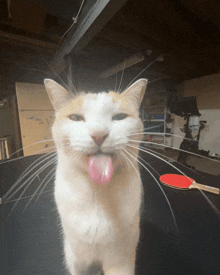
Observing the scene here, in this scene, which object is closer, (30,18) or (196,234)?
(30,18)

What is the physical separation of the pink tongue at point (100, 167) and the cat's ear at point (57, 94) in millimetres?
189

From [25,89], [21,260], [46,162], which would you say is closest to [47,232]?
[21,260]

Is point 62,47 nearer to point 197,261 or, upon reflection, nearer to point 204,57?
point 204,57

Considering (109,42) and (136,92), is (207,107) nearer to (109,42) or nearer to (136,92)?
(136,92)

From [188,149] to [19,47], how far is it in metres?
0.66

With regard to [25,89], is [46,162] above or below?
below

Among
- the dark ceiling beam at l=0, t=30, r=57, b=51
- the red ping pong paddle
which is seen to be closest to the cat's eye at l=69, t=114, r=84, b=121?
the dark ceiling beam at l=0, t=30, r=57, b=51

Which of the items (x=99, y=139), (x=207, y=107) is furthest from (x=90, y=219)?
(x=207, y=107)

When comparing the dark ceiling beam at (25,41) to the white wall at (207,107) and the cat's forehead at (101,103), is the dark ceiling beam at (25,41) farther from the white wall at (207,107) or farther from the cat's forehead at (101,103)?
the white wall at (207,107)

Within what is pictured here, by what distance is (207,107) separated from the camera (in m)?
0.45

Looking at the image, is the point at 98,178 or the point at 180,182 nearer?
the point at 98,178

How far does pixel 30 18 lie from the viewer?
399 millimetres

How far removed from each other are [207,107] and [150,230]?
51cm

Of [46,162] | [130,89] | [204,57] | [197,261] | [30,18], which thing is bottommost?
[197,261]
